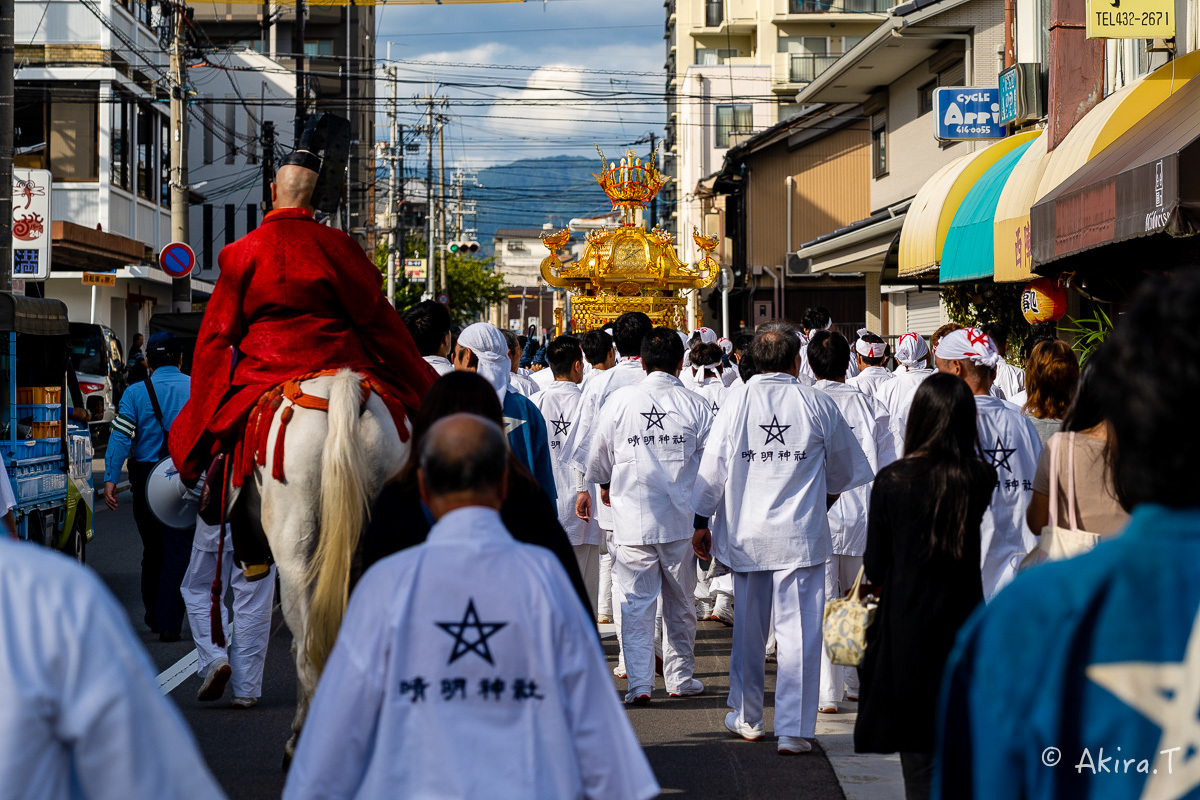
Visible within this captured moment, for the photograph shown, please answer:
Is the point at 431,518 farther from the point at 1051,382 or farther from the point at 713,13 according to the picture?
the point at 713,13

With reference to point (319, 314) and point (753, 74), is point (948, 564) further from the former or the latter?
point (753, 74)

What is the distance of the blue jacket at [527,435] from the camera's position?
6.66 meters

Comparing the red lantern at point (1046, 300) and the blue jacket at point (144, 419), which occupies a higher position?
the red lantern at point (1046, 300)

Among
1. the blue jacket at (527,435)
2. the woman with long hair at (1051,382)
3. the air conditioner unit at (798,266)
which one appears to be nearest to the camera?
the blue jacket at (527,435)

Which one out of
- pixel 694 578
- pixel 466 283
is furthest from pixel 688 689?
pixel 466 283

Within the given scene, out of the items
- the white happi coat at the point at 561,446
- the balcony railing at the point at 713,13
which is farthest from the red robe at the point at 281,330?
the balcony railing at the point at 713,13

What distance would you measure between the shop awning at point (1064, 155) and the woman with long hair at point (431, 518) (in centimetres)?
919

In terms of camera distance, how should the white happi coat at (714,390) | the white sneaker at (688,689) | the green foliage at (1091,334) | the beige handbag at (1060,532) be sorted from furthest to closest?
the green foliage at (1091,334) → the white happi coat at (714,390) → the white sneaker at (688,689) → the beige handbag at (1060,532)

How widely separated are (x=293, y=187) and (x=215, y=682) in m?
2.96

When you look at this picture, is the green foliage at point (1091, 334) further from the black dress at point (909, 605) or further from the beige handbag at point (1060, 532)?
the black dress at point (909, 605)

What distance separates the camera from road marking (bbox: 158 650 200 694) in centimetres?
843

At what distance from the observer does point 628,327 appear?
979cm

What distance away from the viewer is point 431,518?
419cm

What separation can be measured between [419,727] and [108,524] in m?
14.5
